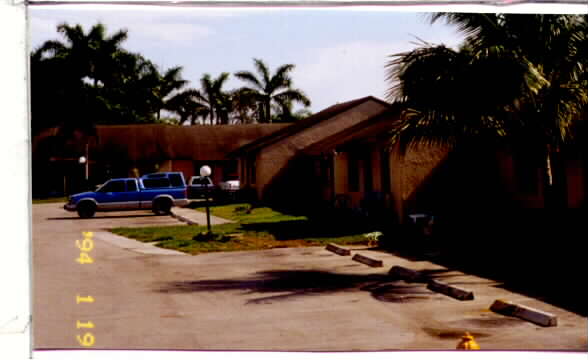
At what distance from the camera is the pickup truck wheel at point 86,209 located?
10141 mm

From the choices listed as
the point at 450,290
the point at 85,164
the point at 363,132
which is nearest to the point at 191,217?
the point at 85,164

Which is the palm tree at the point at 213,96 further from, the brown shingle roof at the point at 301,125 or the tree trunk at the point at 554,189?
the tree trunk at the point at 554,189

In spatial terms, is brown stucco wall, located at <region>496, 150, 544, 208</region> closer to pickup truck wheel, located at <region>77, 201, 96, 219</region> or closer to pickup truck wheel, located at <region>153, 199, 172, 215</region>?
pickup truck wheel, located at <region>153, 199, 172, 215</region>

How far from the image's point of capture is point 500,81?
412 inches

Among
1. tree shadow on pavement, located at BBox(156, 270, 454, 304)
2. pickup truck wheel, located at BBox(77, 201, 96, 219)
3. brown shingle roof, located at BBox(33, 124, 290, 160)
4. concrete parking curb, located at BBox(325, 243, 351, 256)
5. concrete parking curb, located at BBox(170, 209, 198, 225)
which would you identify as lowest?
tree shadow on pavement, located at BBox(156, 270, 454, 304)

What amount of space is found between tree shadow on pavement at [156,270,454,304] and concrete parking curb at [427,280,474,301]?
0.40 ft

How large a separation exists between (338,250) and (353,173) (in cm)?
304

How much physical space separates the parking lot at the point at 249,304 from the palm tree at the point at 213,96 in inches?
79.3

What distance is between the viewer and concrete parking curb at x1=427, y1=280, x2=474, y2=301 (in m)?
9.47

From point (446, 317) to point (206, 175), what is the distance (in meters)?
4.25

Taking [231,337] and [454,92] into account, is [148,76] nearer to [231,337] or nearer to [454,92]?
[231,337]

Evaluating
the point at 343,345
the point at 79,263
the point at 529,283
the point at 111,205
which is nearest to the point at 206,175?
the point at 111,205

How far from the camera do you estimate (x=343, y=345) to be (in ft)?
26.5
